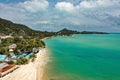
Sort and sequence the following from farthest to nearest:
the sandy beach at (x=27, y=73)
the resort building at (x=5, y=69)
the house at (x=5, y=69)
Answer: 1. the house at (x=5, y=69)
2. the resort building at (x=5, y=69)
3. the sandy beach at (x=27, y=73)

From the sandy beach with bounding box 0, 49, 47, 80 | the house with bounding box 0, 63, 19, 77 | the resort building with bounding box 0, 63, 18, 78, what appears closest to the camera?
the sandy beach with bounding box 0, 49, 47, 80

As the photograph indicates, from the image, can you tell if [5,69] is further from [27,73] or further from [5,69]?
[27,73]

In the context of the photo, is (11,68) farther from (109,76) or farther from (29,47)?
(29,47)

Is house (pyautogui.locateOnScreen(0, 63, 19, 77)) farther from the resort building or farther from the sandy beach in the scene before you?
the sandy beach

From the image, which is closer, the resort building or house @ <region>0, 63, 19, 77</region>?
the resort building

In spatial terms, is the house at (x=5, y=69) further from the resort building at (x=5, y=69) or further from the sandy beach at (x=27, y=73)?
the sandy beach at (x=27, y=73)

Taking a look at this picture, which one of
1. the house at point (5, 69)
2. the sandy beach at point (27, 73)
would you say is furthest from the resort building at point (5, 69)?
the sandy beach at point (27, 73)

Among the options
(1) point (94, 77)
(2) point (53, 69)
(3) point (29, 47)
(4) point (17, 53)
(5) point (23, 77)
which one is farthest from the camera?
(3) point (29, 47)

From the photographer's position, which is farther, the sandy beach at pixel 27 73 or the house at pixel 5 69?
the house at pixel 5 69

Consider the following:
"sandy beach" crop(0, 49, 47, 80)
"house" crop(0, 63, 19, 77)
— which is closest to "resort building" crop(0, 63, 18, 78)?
"house" crop(0, 63, 19, 77)

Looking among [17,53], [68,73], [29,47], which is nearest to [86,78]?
[68,73]

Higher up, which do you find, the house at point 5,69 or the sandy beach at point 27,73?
the house at point 5,69
